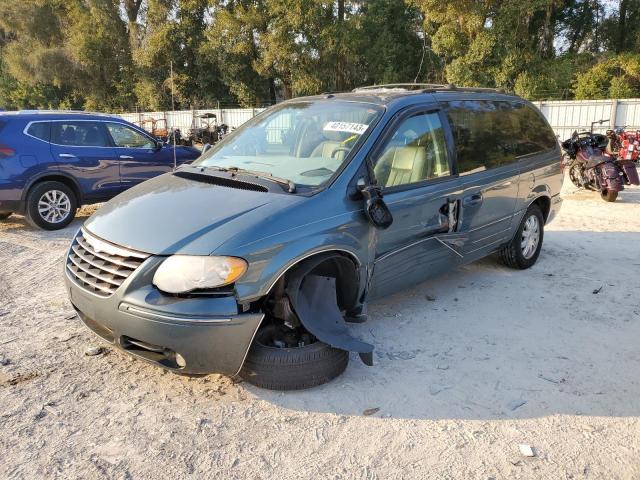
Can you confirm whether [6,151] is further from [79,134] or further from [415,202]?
[415,202]

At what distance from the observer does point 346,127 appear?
3889 mm

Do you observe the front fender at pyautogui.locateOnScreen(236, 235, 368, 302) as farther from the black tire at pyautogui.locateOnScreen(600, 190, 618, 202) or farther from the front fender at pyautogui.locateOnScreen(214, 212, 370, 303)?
the black tire at pyautogui.locateOnScreen(600, 190, 618, 202)

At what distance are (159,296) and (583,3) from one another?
98.5 ft

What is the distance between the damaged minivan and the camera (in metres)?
2.90

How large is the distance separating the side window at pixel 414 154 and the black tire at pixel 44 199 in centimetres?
573

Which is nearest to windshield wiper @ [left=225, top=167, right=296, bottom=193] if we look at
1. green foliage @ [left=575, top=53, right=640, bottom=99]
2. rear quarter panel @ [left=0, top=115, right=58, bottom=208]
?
rear quarter panel @ [left=0, top=115, right=58, bottom=208]

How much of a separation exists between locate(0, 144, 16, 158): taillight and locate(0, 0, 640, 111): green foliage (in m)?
12.1

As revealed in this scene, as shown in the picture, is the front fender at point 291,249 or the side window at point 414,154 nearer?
the front fender at point 291,249

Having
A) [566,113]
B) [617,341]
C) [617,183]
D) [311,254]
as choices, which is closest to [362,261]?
[311,254]

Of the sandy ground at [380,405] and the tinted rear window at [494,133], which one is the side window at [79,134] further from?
the tinted rear window at [494,133]

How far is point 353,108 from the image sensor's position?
407cm

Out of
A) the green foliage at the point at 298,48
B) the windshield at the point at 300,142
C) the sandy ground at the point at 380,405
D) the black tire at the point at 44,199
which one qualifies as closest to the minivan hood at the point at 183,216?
the windshield at the point at 300,142

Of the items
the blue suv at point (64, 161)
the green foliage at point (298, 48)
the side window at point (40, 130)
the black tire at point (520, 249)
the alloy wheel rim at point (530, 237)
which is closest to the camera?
the black tire at point (520, 249)

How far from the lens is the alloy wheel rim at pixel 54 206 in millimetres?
7575
